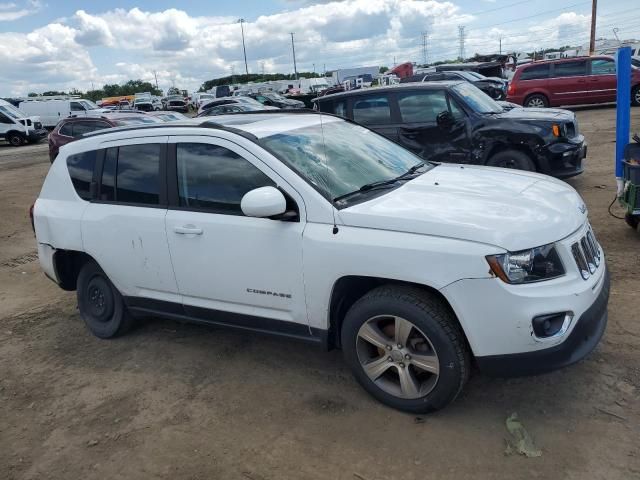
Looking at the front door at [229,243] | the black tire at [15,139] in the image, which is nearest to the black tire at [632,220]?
the front door at [229,243]

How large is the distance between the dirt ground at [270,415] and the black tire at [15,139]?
1039 inches

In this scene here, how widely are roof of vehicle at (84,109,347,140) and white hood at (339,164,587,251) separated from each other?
955mm

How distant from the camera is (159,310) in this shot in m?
4.30

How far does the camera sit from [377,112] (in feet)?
29.1

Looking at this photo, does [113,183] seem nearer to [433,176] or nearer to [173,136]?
[173,136]

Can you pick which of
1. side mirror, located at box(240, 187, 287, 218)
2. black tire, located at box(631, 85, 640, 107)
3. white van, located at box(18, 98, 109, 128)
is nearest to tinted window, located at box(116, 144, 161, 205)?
side mirror, located at box(240, 187, 287, 218)

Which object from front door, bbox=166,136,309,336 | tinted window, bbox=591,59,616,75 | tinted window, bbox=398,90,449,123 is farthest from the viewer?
tinted window, bbox=591,59,616,75

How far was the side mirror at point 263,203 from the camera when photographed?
332 cm

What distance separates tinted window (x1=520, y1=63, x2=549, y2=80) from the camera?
19.5 m

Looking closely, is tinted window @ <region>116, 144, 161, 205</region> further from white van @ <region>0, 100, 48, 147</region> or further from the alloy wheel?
white van @ <region>0, 100, 48, 147</region>

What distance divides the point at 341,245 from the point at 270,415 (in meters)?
1.15

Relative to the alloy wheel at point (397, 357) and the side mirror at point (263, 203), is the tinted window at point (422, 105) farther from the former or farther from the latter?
the alloy wheel at point (397, 357)

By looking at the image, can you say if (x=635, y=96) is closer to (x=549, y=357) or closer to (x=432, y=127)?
(x=432, y=127)

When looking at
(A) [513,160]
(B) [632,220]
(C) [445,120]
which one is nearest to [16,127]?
(C) [445,120]
